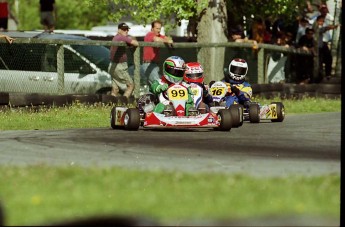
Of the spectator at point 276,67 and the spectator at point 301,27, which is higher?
the spectator at point 301,27

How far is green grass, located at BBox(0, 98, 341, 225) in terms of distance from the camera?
8.29 metres

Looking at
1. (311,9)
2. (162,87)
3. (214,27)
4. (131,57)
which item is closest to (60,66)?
(131,57)

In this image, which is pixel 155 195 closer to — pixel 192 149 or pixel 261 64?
pixel 192 149

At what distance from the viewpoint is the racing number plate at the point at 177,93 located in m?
17.5

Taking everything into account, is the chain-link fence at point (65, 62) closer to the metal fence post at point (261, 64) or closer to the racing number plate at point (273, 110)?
the metal fence post at point (261, 64)

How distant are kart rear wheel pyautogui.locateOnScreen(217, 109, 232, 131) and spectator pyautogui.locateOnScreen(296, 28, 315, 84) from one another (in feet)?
36.1

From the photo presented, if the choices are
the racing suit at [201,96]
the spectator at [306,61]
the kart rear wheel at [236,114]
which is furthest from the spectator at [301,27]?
the kart rear wheel at [236,114]

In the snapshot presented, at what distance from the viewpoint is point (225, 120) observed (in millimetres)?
17062

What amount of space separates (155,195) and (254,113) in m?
10.1

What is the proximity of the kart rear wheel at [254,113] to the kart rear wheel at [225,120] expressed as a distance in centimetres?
200

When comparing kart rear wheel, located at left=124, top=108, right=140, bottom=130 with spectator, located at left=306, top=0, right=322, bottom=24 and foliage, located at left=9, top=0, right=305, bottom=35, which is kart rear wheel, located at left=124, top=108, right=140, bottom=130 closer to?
foliage, located at left=9, top=0, right=305, bottom=35

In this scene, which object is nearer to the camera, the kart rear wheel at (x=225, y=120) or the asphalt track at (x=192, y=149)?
the asphalt track at (x=192, y=149)

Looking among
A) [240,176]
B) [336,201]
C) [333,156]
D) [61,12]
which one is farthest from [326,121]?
[61,12]

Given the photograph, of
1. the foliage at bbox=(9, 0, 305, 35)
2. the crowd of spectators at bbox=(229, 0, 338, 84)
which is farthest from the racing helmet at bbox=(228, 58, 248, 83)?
the crowd of spectators at bbox=(229, 0, 338, 84)
